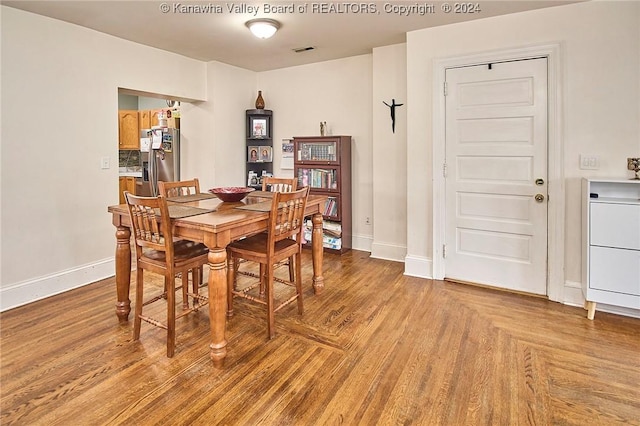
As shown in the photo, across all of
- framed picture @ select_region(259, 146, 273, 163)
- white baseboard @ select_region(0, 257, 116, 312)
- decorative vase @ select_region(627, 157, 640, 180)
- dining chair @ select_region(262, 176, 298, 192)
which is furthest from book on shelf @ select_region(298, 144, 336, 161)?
decorative vase @ select_region(627, 157, 640, 180)

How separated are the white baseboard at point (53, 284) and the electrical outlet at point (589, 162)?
4.46 m

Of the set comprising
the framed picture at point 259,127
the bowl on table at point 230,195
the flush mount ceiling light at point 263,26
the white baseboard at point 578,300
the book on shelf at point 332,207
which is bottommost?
the white baseboard at point 578,300

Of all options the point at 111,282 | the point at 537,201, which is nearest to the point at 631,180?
the point at 537,201

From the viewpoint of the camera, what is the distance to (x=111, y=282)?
12.1 ft

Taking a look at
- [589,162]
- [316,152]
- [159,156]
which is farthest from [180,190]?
[589,162]

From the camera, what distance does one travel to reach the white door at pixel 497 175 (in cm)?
318

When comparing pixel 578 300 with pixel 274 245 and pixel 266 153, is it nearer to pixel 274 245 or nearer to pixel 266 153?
pixel 274 245

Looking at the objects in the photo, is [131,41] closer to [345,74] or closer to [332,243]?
[345,74]

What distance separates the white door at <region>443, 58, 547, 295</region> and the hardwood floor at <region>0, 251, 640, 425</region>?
1.23 ft

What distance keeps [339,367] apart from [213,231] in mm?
1069

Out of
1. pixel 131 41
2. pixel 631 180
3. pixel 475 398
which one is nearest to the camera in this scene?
pixel 475 398

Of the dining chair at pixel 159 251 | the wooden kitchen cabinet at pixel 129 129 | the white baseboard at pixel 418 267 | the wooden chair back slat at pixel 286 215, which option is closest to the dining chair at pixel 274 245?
the wooden chair back slat at pixel 286 215

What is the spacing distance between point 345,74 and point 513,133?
90.1 inches

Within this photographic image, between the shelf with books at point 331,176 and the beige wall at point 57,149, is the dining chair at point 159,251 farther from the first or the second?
the shelf with books at point 331,176
